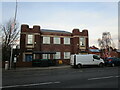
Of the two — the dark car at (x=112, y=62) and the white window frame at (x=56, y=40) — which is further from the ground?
the white window frame at (x=56, y=40)

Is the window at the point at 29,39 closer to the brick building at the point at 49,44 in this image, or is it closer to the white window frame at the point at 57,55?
the brick building at the point at 49,44

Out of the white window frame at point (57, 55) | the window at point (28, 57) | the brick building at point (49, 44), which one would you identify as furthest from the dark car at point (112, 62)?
the window at point (28, 57)

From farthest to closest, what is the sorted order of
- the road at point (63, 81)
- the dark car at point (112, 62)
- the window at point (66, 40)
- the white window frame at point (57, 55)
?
the window at point (66, 40) → the white window frame at point (57, 55) → the dark car at point (112, 62) → the road at point (63, 81)

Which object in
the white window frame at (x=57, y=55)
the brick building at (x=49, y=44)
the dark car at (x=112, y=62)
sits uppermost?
the brick building at (x=49, y=44)

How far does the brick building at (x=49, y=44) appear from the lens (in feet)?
85.8

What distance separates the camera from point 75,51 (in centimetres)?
2927

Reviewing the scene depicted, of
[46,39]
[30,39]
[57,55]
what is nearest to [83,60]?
[57,55]

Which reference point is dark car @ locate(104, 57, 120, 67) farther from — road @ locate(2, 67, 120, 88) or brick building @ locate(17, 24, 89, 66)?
road @ locate(2, 67, 120, 88)

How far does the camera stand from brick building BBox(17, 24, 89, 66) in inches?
1030

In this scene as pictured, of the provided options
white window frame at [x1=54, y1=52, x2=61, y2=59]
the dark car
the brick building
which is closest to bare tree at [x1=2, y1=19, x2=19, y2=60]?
the brick building

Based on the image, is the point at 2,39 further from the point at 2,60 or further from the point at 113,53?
the point at 113,53

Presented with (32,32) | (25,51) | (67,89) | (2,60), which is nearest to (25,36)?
(32,32)

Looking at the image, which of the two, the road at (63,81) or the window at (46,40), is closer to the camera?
the road at (63,81)

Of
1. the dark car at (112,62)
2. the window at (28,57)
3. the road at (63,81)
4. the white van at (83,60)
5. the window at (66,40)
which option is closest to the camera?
the road at (63,81)
